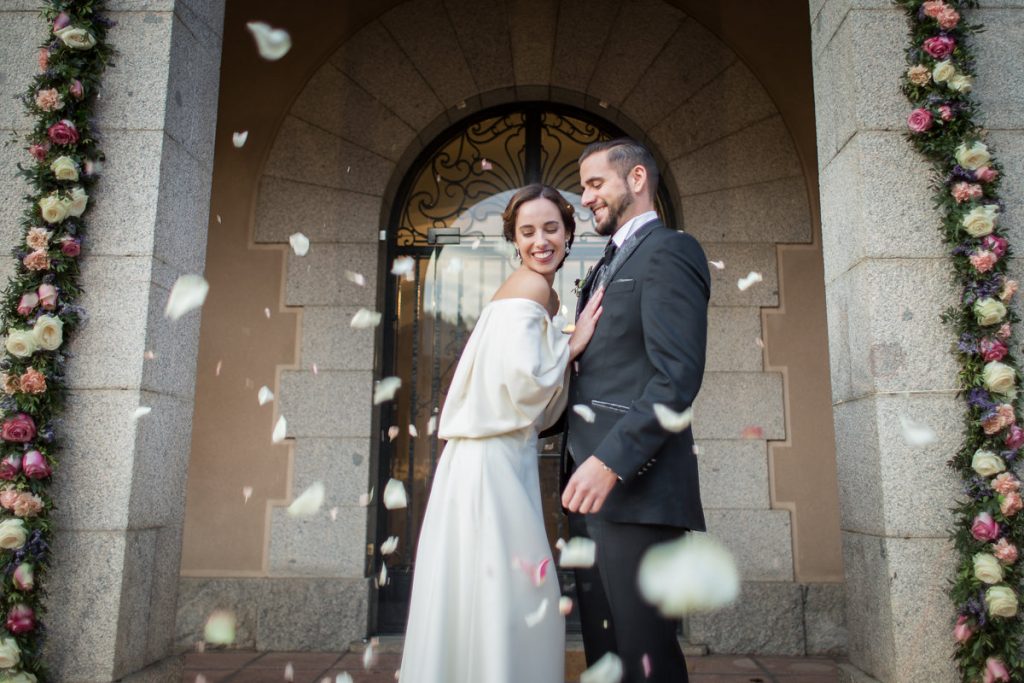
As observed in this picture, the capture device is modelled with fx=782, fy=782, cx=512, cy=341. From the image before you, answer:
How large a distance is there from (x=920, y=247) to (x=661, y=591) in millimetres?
1610

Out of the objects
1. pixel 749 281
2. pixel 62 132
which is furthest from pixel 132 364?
pixel 749 281

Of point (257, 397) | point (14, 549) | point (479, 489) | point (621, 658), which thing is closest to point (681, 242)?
point (479, 489)

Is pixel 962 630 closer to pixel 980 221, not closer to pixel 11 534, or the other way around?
pixel 980 221

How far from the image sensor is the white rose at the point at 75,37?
293 centimetres

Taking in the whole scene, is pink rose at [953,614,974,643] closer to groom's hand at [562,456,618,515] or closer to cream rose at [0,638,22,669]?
groom's hand at [562,456,618,515]

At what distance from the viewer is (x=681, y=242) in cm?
215

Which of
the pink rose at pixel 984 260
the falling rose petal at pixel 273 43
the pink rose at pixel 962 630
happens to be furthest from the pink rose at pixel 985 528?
the falling rose petal at pixel 273 43

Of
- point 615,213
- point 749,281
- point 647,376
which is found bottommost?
point 647,376

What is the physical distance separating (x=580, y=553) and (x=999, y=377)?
1.50 metres

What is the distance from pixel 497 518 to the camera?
2.22m

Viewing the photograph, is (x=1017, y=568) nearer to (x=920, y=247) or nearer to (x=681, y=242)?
(x=920, y=247)

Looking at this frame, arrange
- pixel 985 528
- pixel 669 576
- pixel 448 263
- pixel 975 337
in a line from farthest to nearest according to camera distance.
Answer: pixel 448 263
pixel 975 337
pixel 985 528
pixel 669 576

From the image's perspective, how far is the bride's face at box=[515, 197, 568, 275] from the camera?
243 centimetres

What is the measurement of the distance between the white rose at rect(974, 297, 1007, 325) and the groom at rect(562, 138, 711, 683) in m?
1.08
